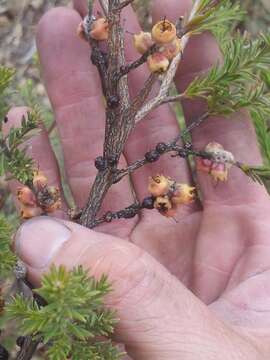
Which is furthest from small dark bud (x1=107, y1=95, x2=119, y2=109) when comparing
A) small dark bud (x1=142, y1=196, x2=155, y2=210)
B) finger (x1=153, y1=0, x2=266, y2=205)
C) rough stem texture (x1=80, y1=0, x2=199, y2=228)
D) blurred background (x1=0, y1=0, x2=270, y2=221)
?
blurred background (x1=0, y1=0, x2=270, y2=221)

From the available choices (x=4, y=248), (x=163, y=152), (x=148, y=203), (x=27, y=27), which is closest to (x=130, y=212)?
(x=148, y=203)

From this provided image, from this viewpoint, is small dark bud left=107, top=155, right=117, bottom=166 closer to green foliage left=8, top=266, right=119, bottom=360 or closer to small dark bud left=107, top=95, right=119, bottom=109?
small dark bud left=107, top=95, right=119, bottom=109

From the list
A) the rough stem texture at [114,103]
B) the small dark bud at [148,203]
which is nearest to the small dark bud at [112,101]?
the rough stem texture at [114,103]

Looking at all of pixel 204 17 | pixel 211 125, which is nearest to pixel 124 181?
pixel 211 125

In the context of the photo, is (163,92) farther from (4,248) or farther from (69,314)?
(69,314)

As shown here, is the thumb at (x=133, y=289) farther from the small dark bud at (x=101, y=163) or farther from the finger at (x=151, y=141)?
the finger at (x=151, y=141)

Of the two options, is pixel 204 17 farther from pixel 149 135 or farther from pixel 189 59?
pixel 149 135
